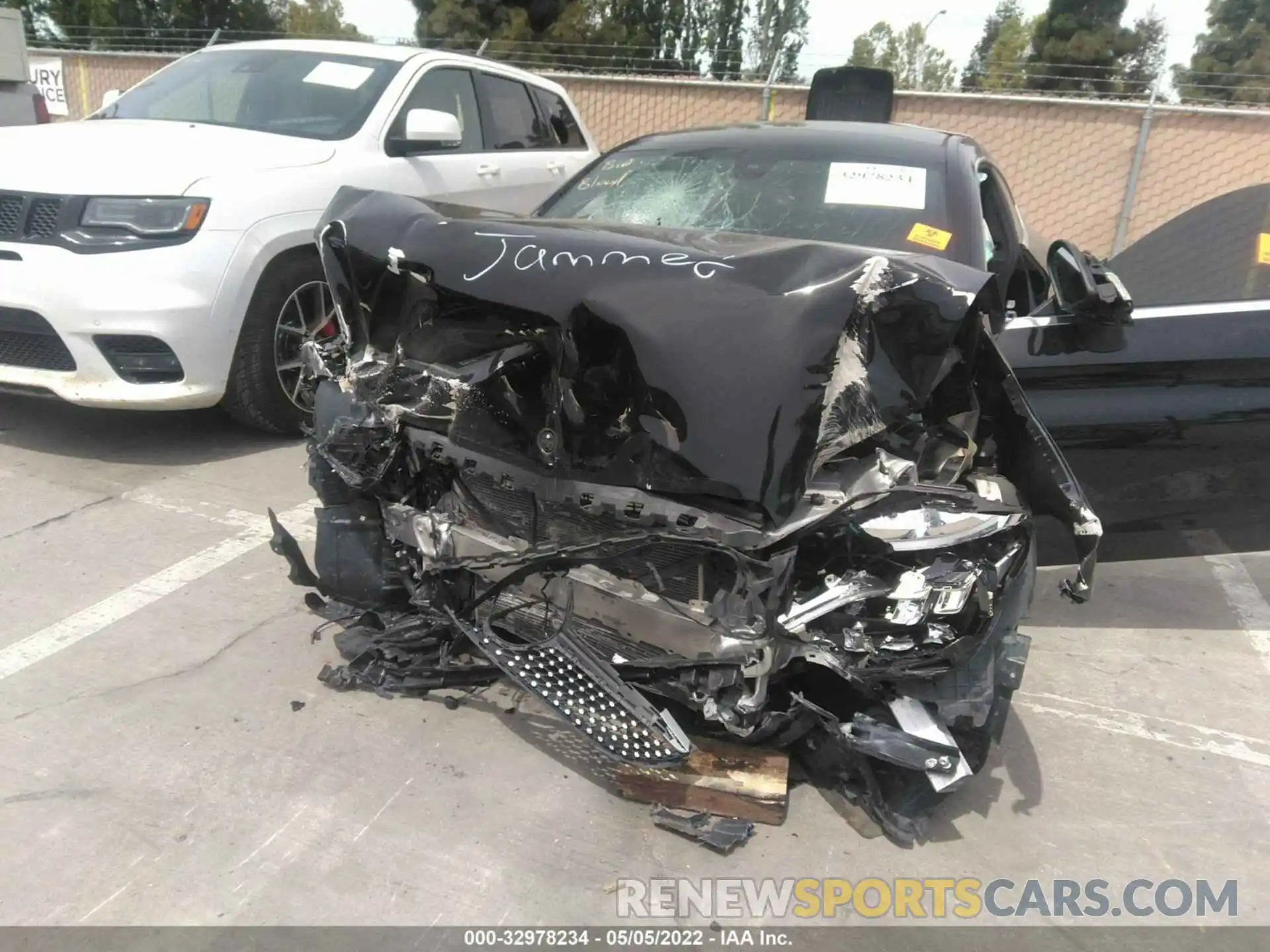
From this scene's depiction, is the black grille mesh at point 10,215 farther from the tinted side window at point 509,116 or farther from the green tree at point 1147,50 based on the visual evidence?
the green tree at point 1147,50

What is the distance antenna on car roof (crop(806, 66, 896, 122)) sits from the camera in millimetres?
9953

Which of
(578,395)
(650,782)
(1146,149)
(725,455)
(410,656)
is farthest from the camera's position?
(1146,149)

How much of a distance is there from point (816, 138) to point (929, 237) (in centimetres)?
76

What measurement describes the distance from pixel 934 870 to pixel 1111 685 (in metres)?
1.24

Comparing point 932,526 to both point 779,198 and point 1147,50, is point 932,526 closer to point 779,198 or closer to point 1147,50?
point 779,198

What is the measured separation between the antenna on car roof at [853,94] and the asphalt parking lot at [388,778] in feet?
25.4

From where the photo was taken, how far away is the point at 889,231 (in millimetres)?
2994

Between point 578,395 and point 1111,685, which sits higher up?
point 578,395

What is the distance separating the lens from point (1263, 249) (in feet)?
10.3

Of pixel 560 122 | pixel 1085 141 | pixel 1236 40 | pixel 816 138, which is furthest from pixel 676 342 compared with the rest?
pixel 1236 40

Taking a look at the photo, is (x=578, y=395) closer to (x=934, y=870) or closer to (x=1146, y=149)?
(x=934, y=870)

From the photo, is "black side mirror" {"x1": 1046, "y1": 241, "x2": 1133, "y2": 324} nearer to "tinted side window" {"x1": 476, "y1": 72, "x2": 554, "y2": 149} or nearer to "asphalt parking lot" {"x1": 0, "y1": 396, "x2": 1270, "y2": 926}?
"asphalt parking lot" {"x1": 0, "y1": 396, "x2": 1270, "y2": 926}

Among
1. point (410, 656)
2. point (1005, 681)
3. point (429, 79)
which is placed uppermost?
point (429, 79)

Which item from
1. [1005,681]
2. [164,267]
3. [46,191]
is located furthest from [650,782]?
[46,191]
